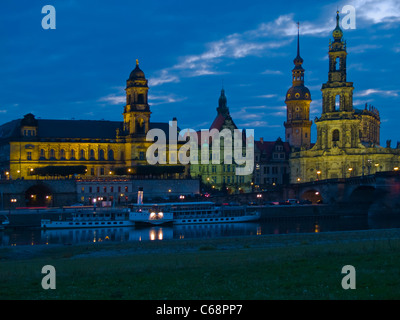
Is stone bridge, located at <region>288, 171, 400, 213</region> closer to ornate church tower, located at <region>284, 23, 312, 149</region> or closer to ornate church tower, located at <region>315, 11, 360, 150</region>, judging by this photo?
ornate church tower, located at <region>315, 11, 360, 150</region>

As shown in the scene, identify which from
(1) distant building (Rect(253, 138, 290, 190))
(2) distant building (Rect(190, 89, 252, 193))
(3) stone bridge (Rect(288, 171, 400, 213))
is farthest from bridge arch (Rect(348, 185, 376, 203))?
(1) distant building (Rect(253, 138, 290, 190))

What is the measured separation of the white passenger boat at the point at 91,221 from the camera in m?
74.4

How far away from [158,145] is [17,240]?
61.3 metres

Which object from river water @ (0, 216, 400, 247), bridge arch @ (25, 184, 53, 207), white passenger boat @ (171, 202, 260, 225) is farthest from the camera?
bridge arch @ (25, 184, 53, 207)

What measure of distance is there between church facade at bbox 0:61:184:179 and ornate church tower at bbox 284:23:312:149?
3614 cm

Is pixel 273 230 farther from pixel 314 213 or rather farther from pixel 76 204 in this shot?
pixel 76 204

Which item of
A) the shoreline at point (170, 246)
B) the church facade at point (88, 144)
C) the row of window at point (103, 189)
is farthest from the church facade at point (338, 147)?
the shoreline at point (170, 246)

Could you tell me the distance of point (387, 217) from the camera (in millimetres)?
89938

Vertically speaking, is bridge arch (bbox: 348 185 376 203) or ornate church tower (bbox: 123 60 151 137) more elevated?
ornate church tower (bbox: 123 60 151 137)

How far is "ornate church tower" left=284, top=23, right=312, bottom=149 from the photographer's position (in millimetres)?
145750

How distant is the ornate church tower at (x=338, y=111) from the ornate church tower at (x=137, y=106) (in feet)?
120

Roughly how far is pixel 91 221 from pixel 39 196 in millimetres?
31173

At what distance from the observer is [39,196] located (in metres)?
104
